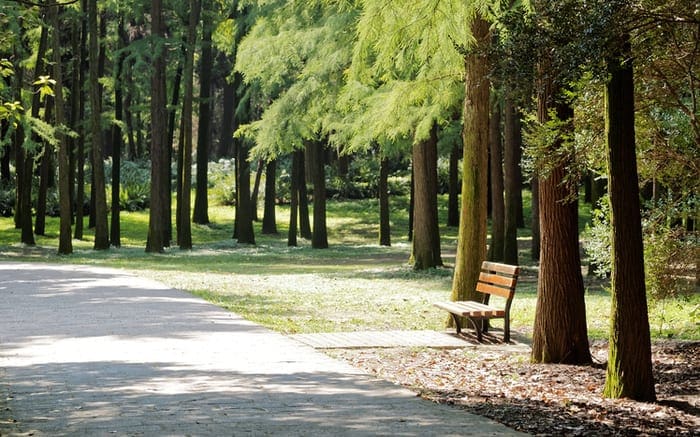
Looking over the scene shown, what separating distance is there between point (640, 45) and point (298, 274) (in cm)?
1863

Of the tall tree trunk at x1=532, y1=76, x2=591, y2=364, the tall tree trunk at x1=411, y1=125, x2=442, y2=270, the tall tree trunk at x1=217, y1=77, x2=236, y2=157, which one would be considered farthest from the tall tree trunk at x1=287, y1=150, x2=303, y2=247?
the tall tree trunk at x1=532, y1=76, x2=591, y2=364

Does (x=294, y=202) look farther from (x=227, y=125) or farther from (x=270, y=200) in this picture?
(x=227, y=125)

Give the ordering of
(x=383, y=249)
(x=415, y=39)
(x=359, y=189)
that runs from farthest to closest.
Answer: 1. (x=359, y=189)
2. (x=383, y=249)
3. (x=415, y=39)

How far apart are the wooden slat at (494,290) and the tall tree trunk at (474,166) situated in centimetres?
45

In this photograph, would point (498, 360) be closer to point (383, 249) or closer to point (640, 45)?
point (640, 45)

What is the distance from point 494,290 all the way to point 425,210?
12860 mm

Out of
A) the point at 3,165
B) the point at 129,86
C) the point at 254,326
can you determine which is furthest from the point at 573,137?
the point at 3,165

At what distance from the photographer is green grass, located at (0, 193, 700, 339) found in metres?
15.6

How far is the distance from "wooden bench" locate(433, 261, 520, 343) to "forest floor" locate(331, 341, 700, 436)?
0.43 metres

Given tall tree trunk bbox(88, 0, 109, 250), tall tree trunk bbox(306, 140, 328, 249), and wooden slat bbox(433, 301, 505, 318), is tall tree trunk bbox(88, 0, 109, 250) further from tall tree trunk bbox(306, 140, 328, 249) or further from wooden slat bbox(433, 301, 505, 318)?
wooden slat bbox(433, 301, 505, 318)

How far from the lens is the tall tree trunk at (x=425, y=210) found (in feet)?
84.3

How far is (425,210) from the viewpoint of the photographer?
26.0m

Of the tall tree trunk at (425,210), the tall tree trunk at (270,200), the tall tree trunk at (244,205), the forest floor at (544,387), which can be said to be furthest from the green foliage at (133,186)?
the forest floor at (544,387)

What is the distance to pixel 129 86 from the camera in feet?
136
